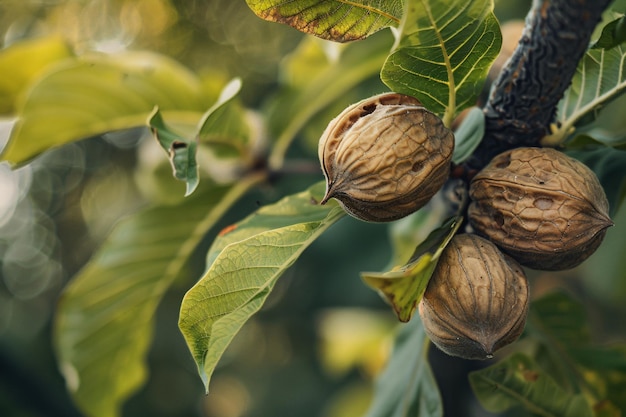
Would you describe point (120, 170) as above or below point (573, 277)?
below

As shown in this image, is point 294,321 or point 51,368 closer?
point 51,368

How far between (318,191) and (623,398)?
1.14 meters

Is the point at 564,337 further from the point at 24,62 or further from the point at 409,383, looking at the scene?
the point at 24,62

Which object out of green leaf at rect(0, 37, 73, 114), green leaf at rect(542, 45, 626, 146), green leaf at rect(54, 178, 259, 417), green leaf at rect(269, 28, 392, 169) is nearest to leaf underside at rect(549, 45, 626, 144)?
green leaf at rect(542, 45, 626, 146)

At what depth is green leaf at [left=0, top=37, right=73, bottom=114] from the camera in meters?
1.85

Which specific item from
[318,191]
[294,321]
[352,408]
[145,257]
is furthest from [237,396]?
[318,191]

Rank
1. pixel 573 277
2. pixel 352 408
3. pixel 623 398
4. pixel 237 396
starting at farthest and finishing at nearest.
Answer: pixel 237 396, pixel 573 277, pixel 352 408, pixel 623 398

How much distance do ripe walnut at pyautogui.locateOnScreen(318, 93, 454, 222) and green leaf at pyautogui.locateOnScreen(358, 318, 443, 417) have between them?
1.78ft

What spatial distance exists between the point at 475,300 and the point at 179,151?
2.05 feet

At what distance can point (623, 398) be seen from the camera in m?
1.74

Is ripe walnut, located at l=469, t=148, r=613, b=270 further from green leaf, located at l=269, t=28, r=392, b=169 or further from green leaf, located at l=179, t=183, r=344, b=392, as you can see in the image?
green leaf, located at l=269, t=28, r=392, b=169

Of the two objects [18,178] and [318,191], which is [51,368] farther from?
[318,191]

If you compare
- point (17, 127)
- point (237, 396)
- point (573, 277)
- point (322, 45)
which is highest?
point (322, 45)

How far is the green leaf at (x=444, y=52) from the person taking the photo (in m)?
1.01
